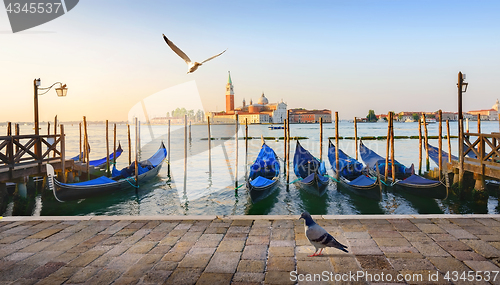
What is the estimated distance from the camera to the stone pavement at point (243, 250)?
214cm

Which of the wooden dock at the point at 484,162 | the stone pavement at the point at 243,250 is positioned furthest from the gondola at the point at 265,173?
the wooden dock at the point at 484,162

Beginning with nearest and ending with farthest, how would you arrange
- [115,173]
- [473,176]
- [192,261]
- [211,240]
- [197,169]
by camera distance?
[192,261], [211,240], [473,176], [115,173], [197,169]

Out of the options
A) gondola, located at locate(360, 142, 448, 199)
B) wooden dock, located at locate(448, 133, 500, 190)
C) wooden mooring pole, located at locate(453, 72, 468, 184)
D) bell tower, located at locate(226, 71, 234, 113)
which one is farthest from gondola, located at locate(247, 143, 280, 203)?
bell tower, located at locate(226, 71, 234, 113)

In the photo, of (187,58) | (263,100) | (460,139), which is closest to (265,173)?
(460,139)

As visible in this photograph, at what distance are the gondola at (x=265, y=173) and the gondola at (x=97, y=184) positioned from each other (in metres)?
3.01

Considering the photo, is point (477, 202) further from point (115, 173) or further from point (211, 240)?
point (115, 173)

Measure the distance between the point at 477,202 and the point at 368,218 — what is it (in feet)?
14.2

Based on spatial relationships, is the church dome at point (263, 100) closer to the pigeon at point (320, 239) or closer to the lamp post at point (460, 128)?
the lamp post at point (460, 128)

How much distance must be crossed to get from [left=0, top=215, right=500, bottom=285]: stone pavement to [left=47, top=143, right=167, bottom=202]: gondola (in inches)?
116

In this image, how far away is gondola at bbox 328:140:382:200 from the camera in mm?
6609

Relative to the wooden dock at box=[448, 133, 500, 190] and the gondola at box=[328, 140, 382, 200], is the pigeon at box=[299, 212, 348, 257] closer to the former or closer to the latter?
the gondola at box=[328, 140, 382, 200]

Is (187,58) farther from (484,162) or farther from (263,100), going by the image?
(263,100)

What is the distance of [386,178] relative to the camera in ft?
25.7

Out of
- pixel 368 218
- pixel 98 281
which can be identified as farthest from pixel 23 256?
pixel 368 218
